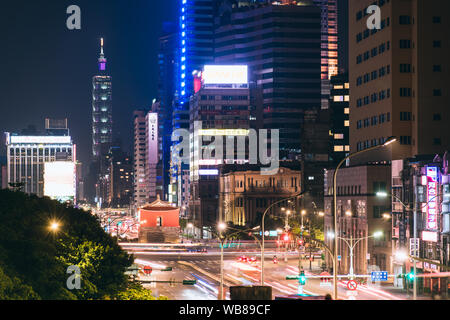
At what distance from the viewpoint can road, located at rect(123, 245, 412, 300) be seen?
8531cm

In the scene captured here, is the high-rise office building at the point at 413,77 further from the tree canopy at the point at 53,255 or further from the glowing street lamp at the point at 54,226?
the glowing street lamp at the point at 54,226

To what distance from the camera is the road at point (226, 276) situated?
Result: 280 ft

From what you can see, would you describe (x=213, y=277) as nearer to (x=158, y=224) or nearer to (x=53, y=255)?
(x=53, y=255)

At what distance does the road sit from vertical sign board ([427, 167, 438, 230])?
32.0 ft

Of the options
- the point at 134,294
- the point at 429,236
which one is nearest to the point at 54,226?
the point at 134,294

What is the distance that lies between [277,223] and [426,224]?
98294 mm

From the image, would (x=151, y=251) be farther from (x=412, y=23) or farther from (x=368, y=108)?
(x=412, y=23)

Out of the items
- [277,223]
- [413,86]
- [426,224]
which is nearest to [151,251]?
[277,223]

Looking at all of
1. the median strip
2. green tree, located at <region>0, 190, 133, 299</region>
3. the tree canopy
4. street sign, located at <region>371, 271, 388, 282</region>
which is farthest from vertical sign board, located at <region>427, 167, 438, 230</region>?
green tree, located at <region>0, 190, 133, 299</region>

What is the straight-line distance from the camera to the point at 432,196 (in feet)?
297

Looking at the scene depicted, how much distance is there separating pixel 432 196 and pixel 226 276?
98.9 ft

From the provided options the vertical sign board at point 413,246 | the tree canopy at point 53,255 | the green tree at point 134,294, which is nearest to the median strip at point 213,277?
the vertical sign board at point 413,246

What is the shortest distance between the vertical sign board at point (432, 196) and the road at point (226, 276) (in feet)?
32.0

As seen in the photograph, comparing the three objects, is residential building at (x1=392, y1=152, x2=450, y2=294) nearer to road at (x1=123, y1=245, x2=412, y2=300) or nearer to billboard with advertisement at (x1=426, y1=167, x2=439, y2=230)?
billboard with advertisement at (x1=426, y1=167, x2=439, y2=230)
